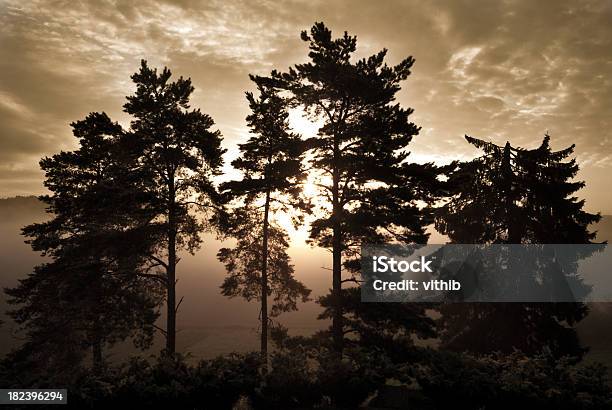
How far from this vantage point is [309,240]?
647 inches

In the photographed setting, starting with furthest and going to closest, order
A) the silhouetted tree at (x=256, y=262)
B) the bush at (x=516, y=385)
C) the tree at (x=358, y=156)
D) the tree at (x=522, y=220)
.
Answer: the silhouetted tree at (x=256, y=262), the tree at (x=522, y=220), the tree at (x=358, y=156), the bush at (x=516, y=385)

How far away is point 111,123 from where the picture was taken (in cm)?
A: 1795

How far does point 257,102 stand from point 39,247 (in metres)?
13.8

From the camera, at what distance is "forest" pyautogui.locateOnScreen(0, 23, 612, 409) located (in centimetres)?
1027

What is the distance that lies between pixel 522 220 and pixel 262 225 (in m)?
13.3

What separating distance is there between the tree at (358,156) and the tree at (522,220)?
5.57 meters

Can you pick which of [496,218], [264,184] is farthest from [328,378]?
[496,218]

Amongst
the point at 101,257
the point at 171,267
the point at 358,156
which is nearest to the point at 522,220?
the point at 358,156

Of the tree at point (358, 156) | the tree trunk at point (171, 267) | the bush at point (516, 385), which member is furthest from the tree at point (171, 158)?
the bush at point (516, 385)

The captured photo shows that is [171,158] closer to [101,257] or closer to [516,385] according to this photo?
[101,257]

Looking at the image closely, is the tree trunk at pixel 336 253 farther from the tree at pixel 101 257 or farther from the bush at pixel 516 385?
the tree at pixel 101 257

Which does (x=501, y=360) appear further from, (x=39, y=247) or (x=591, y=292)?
(x=39, y=247)

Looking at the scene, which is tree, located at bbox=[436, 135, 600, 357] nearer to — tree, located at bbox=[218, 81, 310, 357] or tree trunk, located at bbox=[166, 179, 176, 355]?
tree, located at bbox=[218, 81, 310, 357]

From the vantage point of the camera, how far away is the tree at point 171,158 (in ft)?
57.1
